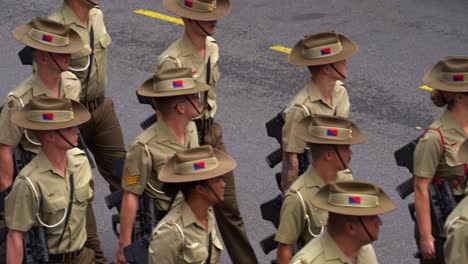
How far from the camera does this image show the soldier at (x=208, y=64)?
31.9 ft

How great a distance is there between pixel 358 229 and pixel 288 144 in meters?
2.18

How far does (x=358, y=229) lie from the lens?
6.92 meters

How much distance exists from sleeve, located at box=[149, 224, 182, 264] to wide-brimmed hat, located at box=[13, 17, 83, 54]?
200 cm

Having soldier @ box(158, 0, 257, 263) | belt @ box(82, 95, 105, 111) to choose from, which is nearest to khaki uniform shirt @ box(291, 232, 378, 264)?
soldier @ box(158, 0, 257, 263)

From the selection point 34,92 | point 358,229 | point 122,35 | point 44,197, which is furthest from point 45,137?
point 122,35

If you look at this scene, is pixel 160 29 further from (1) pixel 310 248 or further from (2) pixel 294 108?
(1) pixel 310 248

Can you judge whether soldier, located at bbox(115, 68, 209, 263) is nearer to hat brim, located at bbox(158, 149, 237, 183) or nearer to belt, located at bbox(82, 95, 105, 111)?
hat brim, located at bbox(158, 149, 237, 183)

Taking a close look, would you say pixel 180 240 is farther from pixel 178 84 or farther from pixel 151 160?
pixel 178 84

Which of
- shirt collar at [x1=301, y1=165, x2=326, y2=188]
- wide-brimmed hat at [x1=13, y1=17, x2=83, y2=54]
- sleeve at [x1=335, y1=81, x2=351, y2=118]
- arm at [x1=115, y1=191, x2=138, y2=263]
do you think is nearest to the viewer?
shirt collar at [x1=301, y1=165, x2=326, y2=188]

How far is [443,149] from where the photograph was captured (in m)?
8.62

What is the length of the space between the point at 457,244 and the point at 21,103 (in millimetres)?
3379

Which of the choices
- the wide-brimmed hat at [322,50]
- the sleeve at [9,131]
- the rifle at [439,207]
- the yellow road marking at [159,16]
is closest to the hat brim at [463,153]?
the rifle at [439,207]

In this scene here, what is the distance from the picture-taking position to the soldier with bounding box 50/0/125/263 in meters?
10.2

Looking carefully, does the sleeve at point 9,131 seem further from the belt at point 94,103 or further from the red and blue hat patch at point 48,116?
the belt at point 94,103
